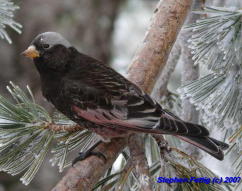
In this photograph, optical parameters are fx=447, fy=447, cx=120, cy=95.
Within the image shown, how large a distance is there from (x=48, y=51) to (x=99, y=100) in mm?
473

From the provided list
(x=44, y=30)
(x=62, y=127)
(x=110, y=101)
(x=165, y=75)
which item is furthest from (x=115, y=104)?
(x=44, y=30)

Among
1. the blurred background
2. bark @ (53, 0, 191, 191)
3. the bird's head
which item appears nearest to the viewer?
bark @ (53, 0, 191, 191)

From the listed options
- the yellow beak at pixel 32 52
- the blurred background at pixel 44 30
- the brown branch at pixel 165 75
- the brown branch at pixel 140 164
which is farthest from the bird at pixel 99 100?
the blurred background at pixel 44 30

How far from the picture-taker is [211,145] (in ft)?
6.71

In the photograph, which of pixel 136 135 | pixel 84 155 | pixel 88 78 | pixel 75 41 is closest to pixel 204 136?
pixel 136 135

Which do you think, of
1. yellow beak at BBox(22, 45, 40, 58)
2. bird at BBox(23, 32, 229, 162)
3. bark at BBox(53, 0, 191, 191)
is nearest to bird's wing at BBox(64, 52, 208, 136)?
bird at BBox(23, 32, 229, 162)

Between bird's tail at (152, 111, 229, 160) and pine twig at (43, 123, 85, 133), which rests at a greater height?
bird's tail at (152, 111, 229, 160)

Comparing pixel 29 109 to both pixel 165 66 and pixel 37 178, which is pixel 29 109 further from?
pixel 37 178

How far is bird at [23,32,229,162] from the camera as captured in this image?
218 cm

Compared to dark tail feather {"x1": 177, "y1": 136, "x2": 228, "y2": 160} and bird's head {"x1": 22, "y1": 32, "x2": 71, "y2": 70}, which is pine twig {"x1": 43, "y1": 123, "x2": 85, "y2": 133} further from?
dark tail feather {"x1": 177, "y1": 136, "x2": 228, "y2": 160}

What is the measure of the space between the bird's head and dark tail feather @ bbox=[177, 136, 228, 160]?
3.10 feet

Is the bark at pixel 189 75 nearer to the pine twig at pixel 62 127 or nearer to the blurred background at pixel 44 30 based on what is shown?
the pine twig at pixel 62 127

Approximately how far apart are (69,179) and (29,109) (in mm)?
504

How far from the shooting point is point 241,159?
171cm
